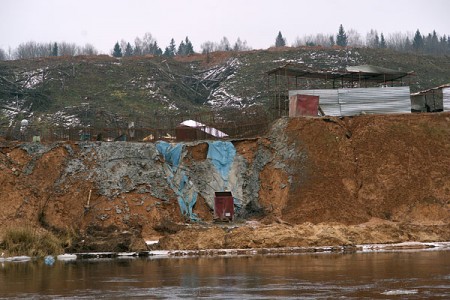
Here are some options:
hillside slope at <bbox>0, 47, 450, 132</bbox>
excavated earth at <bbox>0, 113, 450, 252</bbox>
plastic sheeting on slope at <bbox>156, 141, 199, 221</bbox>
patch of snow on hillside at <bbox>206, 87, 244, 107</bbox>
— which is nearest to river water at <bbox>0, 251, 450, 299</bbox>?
excavated earth at <bbox>0, 113, 450, 252</bbox>

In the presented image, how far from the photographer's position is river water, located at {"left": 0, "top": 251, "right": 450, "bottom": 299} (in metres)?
27.1

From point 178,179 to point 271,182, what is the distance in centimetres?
570

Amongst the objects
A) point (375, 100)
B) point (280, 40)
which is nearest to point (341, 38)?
point (280, 40)

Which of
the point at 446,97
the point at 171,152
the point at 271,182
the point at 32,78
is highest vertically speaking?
the point at 32,78

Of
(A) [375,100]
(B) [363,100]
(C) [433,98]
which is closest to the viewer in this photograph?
(B) [363,100]

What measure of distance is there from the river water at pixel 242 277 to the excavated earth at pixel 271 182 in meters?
6.55

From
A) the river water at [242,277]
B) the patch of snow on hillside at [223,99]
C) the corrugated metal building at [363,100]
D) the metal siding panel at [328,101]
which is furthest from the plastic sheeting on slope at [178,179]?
the patch of snow on hillside at [223,99]

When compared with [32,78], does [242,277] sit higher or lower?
lower

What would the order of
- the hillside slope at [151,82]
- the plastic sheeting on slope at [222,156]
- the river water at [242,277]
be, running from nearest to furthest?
the river water at [242,277] → the plastic sheeting on slope at [222,156] → the hillside slope at [151,82]

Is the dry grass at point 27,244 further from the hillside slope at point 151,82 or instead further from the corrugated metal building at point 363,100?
the hillside slope at point 151,82

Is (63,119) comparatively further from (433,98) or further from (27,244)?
(27,244)

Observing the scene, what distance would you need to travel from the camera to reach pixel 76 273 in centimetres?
3547

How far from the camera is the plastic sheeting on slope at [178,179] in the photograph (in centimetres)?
5106

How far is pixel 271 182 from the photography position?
51781 mm
